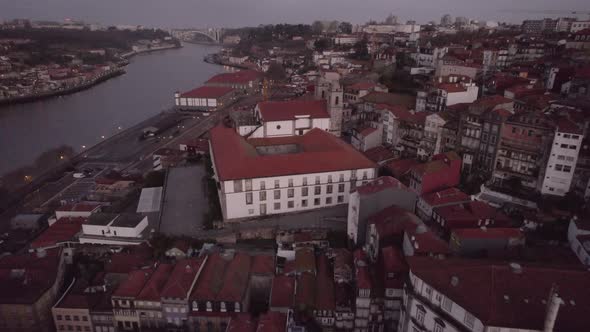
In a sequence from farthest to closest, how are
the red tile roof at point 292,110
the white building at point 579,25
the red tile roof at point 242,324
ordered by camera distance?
the white building at point 579,25
the red tile roof at point 292,110
the red tile roof at point 242,324

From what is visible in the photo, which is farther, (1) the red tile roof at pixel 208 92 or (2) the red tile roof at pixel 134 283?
(1) the red tile roof at pixel 208 92

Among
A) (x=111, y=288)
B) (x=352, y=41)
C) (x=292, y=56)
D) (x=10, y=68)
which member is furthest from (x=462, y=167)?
(x=10, y=68)

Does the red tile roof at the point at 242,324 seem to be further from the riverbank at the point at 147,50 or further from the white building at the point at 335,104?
the riverbank at the point at 147,50

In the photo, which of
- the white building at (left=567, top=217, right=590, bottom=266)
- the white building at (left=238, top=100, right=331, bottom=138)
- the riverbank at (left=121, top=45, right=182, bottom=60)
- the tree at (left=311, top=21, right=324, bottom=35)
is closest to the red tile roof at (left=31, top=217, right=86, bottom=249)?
the white building at (left=238, top=100, right=331, bottom=138)

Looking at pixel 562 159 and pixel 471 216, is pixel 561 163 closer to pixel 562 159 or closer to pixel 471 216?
pixel 562 159

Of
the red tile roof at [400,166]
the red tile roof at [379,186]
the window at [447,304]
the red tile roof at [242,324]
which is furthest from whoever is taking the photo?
the red tile roof at [400,166]

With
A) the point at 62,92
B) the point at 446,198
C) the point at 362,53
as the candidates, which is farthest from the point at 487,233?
the point at 62,92

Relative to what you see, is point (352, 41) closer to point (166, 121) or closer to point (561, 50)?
point (561, 50)

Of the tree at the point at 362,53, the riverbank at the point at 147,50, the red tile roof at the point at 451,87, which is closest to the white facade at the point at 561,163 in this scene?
the red tile roof at the point at 451,87
